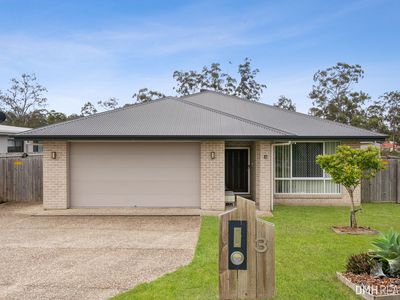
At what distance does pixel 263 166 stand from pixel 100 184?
Answer: 19.3ft

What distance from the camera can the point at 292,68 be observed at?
82.0 ft

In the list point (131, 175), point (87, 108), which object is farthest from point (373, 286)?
point (87, 108)

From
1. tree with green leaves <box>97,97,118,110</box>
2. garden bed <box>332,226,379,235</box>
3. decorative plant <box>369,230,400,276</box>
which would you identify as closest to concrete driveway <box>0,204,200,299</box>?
decorative plant <box>369,230,400,276</box>

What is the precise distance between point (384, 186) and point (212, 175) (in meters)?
7.62

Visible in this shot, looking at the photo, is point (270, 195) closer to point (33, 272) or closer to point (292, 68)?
point (33, 272)

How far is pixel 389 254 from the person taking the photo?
536cm

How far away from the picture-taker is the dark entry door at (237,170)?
625 inches

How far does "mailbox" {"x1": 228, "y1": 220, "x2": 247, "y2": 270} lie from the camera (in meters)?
4.89

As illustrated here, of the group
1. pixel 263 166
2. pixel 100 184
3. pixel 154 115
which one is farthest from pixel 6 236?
pixel 263 166

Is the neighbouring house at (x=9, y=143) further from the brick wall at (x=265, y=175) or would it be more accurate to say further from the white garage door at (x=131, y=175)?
the brick wall at (x=265, y=175)

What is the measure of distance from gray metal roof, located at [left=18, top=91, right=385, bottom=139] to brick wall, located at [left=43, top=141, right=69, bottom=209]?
689mm

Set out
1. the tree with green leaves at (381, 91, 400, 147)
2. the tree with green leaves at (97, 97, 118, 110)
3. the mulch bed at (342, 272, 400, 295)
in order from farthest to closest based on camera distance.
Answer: the tree with green leaves at (97, 97, 118, 110) < the tree with green leaves at (381, 91, 400, 147) < the mulch bed at (342, 272, 400, 295)

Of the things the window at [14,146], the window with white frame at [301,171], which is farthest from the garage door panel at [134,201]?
the window at [14,146]

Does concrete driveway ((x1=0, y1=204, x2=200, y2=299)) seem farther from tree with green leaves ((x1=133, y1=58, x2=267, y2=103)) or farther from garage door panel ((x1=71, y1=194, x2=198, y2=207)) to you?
tree with green leaves ((x1=133, y1=58, x2=267, y2=103))
